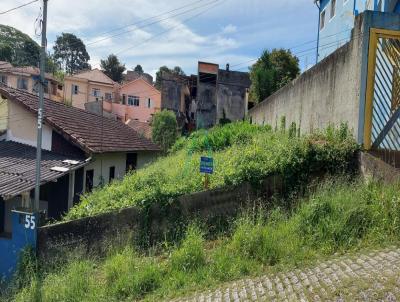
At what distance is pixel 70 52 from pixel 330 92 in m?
65.5

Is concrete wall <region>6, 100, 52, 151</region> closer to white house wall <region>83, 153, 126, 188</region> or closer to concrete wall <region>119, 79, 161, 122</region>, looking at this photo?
white house wall <region>83, 153, 126, 188</region>

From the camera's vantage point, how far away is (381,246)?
4797mm

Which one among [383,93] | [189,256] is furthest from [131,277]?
[383,93]

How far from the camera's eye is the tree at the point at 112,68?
5406 cm

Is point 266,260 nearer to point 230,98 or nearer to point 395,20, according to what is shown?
point 395,20

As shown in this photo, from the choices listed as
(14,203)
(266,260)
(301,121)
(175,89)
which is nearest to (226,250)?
(266,260)

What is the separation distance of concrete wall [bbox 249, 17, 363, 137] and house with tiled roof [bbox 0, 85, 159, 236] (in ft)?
24.7

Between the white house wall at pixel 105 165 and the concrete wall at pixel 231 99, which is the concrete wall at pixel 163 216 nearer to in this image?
the white house wall at pixel 105 165

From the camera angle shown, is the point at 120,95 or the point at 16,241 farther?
the point at 120,95

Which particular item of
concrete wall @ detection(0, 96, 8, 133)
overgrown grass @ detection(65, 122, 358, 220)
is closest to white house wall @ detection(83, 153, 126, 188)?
concrete wall @ detection(0, 96, 8, 133)

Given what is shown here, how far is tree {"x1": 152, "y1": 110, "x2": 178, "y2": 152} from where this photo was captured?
2697 centimetres

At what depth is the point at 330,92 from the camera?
8359 millimetres

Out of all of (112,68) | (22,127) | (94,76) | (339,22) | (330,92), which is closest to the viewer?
(330,92)

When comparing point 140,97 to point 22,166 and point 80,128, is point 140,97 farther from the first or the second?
point 22,166
